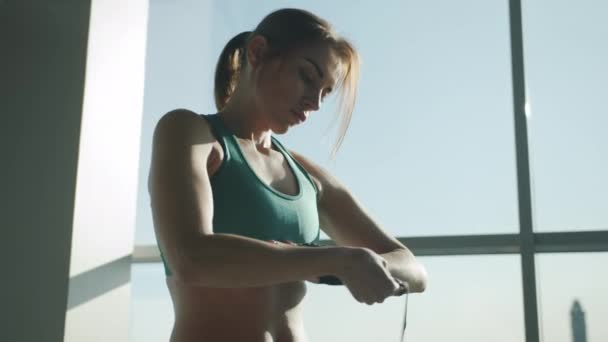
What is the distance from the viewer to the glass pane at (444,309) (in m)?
1.90

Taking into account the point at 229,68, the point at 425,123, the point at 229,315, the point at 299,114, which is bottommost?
the point at 229,315

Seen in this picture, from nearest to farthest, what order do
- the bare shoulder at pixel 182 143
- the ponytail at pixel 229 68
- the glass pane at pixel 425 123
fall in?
the bare shoulder at pixel 182 143 < the ponytail at pixel 229 68 < the glass pane at pixel 425 123

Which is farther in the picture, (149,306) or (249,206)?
Answer: (149,306)

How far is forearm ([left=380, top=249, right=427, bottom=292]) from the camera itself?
93 cm

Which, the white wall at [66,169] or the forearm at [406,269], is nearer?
the forearm at [406,269]

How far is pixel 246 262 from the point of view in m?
0.75

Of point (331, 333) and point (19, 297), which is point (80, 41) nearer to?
point (19, 297)

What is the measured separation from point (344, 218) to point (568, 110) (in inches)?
47.1

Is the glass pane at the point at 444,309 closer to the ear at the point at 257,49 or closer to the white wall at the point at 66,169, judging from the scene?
the white wall at the point at 66,169

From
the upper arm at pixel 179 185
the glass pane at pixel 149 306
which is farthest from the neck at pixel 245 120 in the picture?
the glass pane at pixel 149 306

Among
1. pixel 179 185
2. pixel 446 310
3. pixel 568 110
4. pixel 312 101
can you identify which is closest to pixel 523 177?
pixel 568 110

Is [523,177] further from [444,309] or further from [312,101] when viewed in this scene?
[312,101]

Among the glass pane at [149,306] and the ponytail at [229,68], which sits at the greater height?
the ponytail at [229,68]

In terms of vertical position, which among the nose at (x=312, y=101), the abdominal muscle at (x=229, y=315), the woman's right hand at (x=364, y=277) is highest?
the nose at (x=312, y=101)
